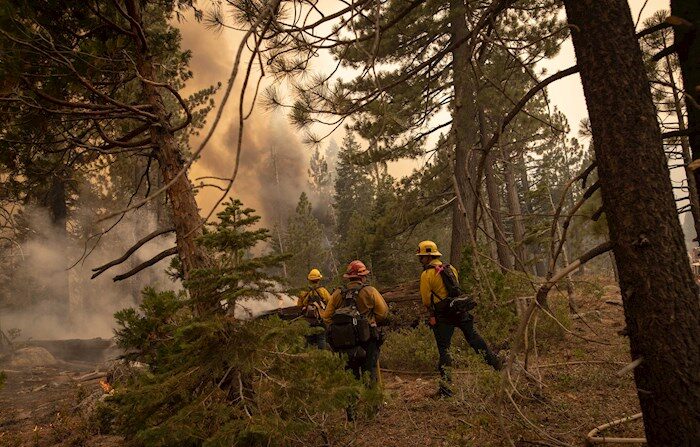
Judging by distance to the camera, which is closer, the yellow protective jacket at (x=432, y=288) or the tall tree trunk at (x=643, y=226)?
the tall tree trunk at (x=643, y=226)

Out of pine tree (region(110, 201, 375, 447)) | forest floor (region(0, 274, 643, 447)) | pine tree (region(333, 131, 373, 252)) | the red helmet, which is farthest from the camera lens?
pine tree (region(333, 131, 373, 252))

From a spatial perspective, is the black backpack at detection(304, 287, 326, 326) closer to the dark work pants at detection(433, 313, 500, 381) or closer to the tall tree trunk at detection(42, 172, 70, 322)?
the dark work pants at detection(433, 313, 500, 381)

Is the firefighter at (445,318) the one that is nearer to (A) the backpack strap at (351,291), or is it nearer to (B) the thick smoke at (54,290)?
(A) the backpack strap at (351,291)

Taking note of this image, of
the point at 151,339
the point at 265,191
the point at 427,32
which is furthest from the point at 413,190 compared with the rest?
the point at 265,191

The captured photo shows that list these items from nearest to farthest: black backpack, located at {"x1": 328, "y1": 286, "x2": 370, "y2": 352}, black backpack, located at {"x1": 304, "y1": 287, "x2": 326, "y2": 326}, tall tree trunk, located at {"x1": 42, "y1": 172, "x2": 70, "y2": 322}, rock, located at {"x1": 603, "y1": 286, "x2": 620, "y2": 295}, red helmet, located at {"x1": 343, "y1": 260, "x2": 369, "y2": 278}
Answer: black backpack, located at {"x1": 328, "y1": 286, "x2": 370, "y2": 352}
red helmet, located at {"x1": 343, "y1": 260, "x2": 369, "y2": 278}
black backpack, located at {"x1": 304, "y1": 287, "x2": 326, "y2": 326}
rock, located at {"x1": 603, "y1": 286, "x2": 620, "y2": 295}
tall tree trunk, located at {"x1": 42, "y1": 172, "x2": 70, "y2": 322}

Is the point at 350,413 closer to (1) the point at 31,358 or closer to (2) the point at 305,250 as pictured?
(1) the point at 31,358

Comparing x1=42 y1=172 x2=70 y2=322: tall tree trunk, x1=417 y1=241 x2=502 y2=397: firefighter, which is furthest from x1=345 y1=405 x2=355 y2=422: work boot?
x1=42 y1=172 x2=70 y2=322: tall tree trunk

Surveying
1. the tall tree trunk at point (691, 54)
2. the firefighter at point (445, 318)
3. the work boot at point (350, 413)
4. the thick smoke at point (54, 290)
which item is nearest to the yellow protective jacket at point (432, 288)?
the firefighter at point (445, 318)

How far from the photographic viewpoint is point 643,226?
154 centimetres

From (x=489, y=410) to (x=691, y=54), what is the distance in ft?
10.6

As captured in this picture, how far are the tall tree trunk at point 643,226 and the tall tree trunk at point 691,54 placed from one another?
0.40 m

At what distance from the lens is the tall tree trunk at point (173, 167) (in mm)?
4645

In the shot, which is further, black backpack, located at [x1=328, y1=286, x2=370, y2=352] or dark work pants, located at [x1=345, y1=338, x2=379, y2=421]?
dark work pants, located at [x1=345, y1=338, x2=379, y2=421]

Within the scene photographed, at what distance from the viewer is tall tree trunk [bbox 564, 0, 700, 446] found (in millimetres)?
1491
